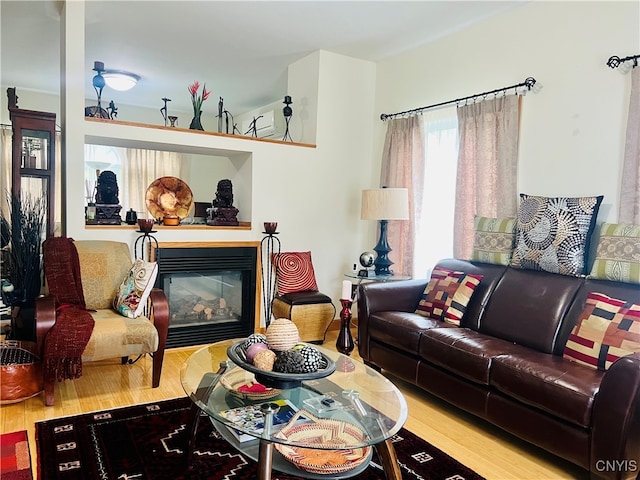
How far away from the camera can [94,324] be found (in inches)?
110

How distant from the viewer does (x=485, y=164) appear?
143 inches

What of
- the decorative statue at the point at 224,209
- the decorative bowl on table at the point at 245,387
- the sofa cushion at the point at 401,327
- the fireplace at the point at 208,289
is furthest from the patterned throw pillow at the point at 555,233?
the decorative statue at the point at 224,209

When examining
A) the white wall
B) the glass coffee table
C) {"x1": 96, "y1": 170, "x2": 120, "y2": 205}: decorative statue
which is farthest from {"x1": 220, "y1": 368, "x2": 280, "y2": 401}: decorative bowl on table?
the white wall

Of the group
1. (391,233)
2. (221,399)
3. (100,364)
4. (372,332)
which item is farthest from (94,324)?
(391,233)

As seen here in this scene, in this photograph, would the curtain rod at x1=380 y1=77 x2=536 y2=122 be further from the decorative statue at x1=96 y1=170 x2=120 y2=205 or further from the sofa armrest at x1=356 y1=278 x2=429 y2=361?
the decorative statue at x1=96 y1=170 x2=120 y2=205

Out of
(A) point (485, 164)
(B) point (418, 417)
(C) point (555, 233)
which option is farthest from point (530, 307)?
(A) point (485, 164)

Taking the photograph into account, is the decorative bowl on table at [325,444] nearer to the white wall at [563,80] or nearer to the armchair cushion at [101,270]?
the armchair cushion at [101,270]

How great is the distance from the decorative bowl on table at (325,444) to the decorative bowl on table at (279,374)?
15cm

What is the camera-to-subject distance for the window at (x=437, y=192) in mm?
4051

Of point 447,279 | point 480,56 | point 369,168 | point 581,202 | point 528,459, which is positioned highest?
point 480,56

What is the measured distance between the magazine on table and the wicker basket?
2.08 metres

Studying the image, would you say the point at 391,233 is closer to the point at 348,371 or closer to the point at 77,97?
the point at 348,371

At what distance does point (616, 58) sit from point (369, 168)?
8.23 ft
